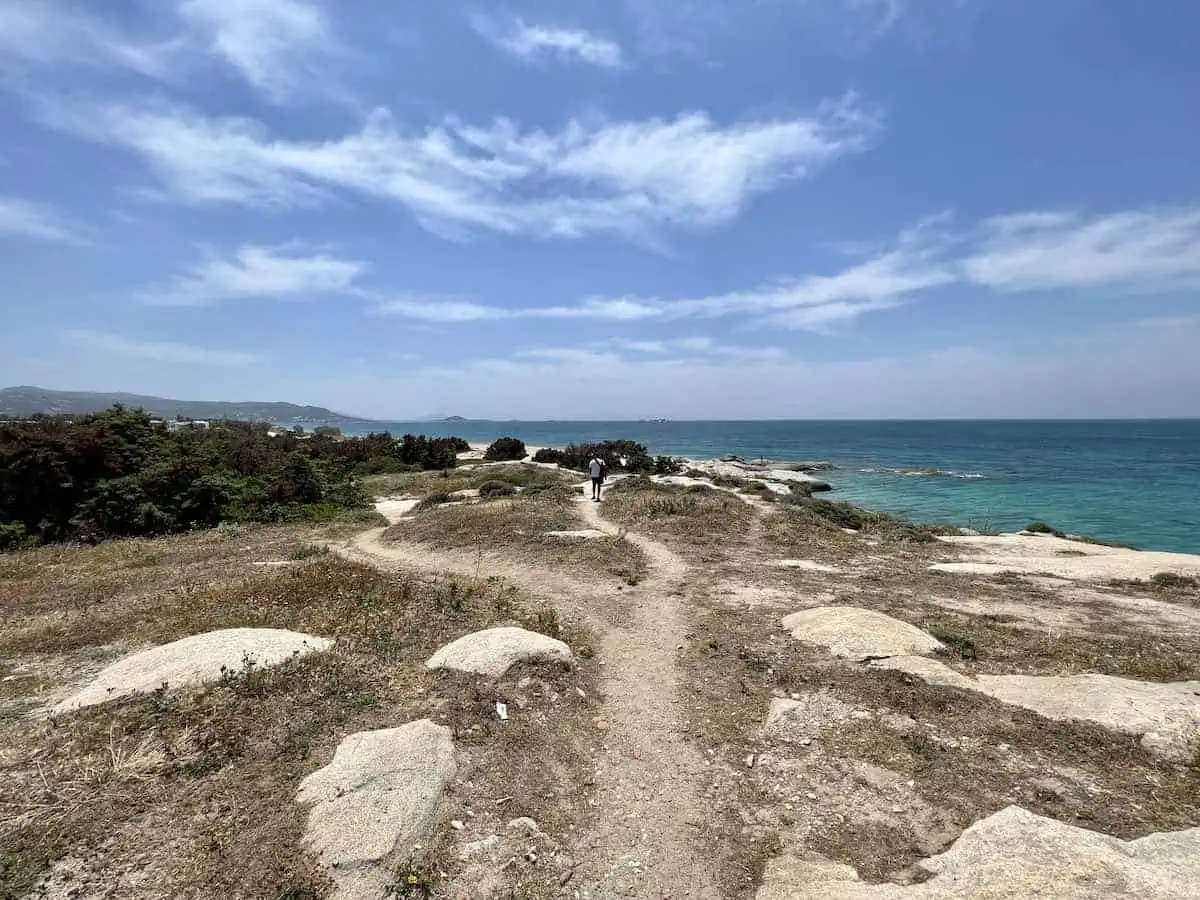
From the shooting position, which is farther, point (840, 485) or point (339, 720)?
point (840, 485)

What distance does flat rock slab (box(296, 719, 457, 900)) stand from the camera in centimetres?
497

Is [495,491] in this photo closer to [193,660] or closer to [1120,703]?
[193,660]

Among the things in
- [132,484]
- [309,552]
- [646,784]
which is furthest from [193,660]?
[132,484]

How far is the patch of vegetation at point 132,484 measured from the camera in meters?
19.6

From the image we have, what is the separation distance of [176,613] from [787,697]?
11172 millimetres

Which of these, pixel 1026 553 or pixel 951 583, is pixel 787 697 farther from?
pixel 1026 553

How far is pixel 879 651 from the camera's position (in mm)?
9594

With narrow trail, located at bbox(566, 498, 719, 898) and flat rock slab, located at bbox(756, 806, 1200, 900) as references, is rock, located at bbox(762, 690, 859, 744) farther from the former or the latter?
flat rock slab, located at bbox(756, 806, 1200, 900)

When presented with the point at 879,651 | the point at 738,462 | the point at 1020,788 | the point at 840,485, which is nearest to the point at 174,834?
the point at 1020,788

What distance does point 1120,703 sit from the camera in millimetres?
7637

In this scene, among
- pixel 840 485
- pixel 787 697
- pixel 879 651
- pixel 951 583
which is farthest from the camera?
pixel 840 485

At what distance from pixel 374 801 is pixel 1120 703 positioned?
30.0 feet

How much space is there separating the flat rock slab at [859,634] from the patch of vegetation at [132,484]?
63.8 ft

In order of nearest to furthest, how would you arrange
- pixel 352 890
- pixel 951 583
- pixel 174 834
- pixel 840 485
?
pixel 352 890 → pixel 174 834 → pixel 951 583 → pixel 840 485
